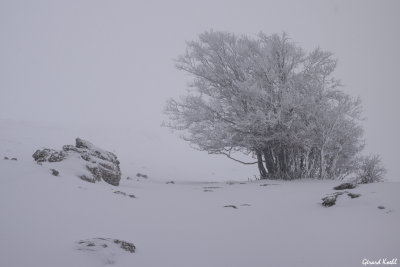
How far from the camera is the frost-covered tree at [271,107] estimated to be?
9.56 m

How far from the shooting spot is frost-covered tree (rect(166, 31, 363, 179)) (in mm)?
9562

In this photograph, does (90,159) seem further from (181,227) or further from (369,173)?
(369,173)

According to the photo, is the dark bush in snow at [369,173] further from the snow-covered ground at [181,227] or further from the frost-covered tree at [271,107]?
the snow-covered ground at [181,227]

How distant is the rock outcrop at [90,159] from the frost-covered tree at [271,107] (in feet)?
11.2

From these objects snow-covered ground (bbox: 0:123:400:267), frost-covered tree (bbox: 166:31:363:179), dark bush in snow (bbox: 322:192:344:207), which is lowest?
snow-covered ground (bbox: 0:123:400:267)

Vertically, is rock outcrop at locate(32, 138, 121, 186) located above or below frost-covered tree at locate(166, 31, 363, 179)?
below

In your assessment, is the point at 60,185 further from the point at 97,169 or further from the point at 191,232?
the point at 191,232

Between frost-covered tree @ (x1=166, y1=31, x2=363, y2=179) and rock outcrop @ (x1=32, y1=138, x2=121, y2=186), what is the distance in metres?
3.42

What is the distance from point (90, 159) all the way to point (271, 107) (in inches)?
207

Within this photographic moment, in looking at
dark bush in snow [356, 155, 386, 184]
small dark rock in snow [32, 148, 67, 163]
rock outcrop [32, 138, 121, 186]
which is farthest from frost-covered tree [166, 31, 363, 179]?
small dark rock in snow [32, 148, 67, 163]

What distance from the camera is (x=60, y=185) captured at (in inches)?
201

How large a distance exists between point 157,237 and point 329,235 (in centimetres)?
189

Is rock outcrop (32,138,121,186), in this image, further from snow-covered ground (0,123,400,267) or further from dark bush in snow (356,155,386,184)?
dark bush in snow (356,155,386,184)

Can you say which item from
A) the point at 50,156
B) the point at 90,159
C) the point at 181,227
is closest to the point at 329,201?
the point at 181,227
